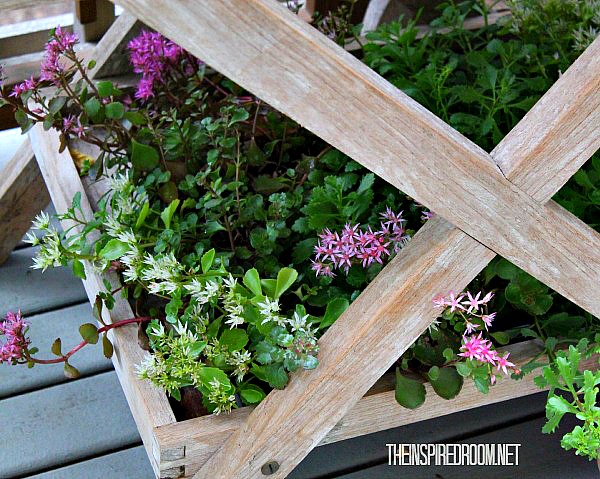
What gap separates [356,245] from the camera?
1368 mm

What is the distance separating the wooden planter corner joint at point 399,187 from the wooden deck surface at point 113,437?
0.26m

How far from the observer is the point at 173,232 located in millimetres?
1445

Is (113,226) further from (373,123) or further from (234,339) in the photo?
(373,123)

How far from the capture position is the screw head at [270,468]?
4.42 feet

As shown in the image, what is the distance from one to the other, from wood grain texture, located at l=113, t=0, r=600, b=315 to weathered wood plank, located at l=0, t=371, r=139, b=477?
86 centimetres

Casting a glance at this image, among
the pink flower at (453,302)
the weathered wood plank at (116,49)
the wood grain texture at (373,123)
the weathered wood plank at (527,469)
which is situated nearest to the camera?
the wood grain texture at (373,123)

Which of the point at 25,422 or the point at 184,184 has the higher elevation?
the point at 184,184

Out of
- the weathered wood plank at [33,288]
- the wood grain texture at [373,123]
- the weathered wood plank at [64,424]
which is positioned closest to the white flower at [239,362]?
the wood grain texture at [373,123]

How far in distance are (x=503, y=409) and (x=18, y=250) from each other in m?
1.15

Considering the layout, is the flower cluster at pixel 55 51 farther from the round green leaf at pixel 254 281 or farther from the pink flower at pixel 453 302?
the pink flower at pixel 453 302

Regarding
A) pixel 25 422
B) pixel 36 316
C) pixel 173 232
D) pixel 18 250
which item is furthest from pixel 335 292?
pixel 18 250

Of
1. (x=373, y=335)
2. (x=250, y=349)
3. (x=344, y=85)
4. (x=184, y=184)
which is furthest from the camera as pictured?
(x=184, y=184)

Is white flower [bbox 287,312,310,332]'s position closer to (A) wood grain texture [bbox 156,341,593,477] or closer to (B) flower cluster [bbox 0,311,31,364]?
(A) wood grain texture [bbox 156,341,593,477]

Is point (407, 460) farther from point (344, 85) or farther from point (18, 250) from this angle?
point (18, 250)
